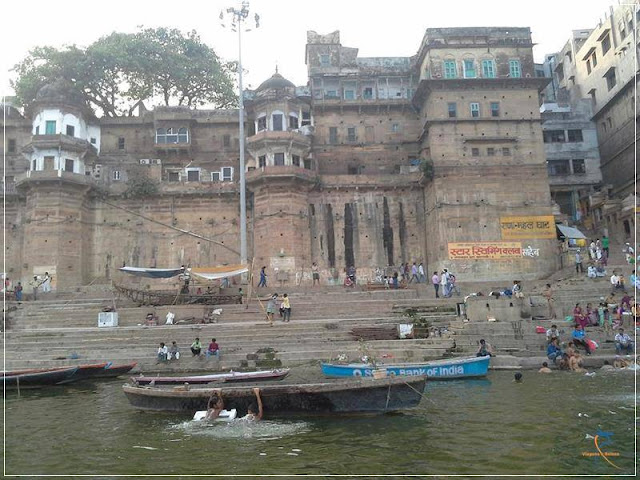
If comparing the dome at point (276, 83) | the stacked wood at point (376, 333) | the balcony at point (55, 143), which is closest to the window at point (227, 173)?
the dome at point (276, 83)

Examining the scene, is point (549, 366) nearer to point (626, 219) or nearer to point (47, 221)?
point (626, 219)

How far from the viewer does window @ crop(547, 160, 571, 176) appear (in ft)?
128

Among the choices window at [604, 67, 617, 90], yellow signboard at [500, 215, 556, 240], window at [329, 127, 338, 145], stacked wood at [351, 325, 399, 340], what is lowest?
stacked wood at [351, 325, 399, 340]

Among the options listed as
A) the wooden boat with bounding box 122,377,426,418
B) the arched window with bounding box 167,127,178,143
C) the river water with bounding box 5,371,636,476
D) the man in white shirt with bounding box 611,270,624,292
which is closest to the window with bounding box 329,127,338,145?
the arched window with bounding box 167,127,178,143

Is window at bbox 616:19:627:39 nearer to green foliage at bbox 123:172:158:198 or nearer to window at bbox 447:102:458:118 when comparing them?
window at bbox 447:102:458:118

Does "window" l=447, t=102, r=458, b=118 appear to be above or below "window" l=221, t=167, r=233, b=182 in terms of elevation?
above

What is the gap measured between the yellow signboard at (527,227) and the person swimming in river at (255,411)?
23.0 m

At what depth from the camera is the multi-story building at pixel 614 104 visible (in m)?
33.4

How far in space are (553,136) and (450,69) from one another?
12.3 m

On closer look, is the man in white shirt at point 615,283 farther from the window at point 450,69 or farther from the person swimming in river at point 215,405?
the person swimming in river at point 215,405

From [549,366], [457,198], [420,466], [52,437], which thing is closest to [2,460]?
[52,437]

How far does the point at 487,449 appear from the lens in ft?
26.3

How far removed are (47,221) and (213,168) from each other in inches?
422

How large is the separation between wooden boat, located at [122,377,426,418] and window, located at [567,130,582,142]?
35.1m
